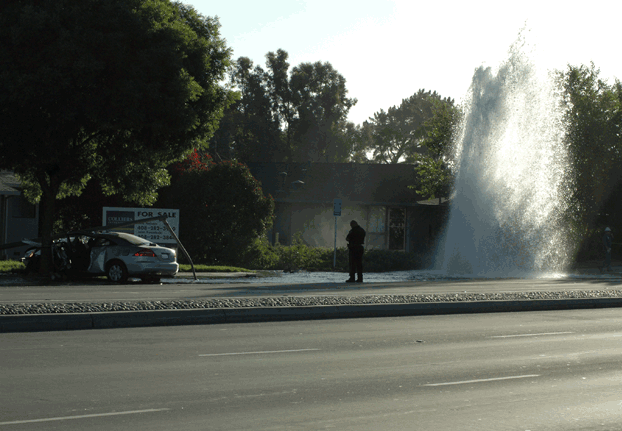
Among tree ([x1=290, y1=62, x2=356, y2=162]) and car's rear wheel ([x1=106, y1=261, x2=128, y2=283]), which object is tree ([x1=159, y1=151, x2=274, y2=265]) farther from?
tree ([x1=290, y1=62, x2=356, y2=162])

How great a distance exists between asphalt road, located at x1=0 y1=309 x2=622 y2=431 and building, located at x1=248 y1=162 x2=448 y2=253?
32.5m

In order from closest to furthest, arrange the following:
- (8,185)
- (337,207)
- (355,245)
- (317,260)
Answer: (355,245)
(337,207)
(8,185)
(317,260)

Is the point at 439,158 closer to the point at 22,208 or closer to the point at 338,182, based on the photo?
the point at 338,182

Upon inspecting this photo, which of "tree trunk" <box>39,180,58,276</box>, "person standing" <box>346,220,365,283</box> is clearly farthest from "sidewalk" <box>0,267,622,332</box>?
"tree trunk" <box>39,180,58,276</box>

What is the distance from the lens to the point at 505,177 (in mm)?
31750

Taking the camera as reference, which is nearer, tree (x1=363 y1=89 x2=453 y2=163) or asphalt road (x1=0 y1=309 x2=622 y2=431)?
asphalt road (x1=0 y1=309 x2=622 y2=431)

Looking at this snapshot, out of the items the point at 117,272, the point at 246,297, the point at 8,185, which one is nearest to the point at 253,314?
the point at 246,297

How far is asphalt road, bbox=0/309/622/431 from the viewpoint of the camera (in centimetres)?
610

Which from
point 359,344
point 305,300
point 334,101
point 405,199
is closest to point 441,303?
point 305,300

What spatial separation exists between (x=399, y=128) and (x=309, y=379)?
10513cm

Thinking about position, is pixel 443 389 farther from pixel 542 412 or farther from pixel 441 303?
pixel 441 303

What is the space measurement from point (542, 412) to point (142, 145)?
18345 mm

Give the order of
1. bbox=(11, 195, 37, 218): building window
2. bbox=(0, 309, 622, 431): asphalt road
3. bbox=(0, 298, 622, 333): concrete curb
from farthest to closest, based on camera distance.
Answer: bbox=(11, 195, 37, 218): building window < bbox=(0, 298, 622, 333): concrete curb < bbox=(0, 309, 622, 431): asphalt road

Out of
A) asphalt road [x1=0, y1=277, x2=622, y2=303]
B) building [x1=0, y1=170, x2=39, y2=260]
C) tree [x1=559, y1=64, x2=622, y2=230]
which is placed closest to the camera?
asphalt road [x1=0, y1=277, x2=622, y2=303]
